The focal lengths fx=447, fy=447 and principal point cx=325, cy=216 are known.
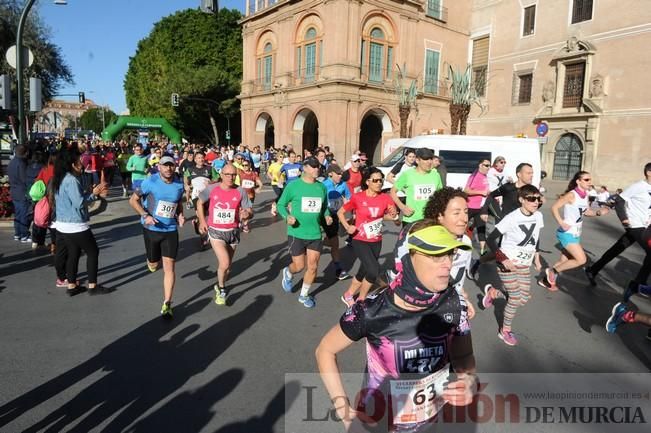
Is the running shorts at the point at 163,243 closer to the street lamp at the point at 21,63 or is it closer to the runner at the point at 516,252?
the runner at the point at 516,252

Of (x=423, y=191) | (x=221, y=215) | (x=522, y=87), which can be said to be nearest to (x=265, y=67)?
(x=522, y=87)

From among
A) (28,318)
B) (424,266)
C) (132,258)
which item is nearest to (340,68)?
(132,258)

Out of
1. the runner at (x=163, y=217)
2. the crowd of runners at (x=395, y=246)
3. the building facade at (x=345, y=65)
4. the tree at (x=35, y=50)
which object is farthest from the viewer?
the building facade at (x=345, y=65)

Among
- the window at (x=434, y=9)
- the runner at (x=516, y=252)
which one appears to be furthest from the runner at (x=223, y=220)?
the window at (x=434, y=9)

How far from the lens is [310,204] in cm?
590

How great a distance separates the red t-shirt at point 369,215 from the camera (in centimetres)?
554

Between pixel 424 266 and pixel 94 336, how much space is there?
427 centimetres

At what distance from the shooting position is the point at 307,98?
31.3 meters

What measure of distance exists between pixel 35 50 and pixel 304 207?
26.8 metres

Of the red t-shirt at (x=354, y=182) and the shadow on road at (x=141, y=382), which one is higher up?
the red t-shirt at (x=354, y=182)

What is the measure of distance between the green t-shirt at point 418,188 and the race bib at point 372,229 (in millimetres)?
585

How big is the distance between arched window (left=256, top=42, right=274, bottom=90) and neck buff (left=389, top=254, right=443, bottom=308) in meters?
35.3

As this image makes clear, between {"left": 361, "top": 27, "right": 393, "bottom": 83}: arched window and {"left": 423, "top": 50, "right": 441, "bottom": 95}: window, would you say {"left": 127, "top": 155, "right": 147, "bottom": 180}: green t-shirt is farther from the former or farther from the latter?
{"left": 423, "top": 50, "right": 441, "bottom": 95}: window

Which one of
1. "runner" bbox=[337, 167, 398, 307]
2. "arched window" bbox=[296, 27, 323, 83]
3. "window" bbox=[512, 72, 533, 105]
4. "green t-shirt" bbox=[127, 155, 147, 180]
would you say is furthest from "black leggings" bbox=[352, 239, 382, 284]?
"window" bbox=[512, 72, 533, 105]
